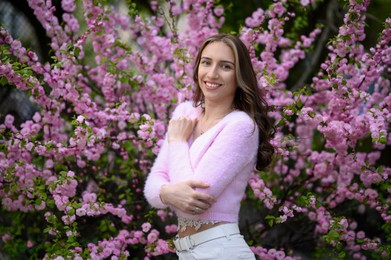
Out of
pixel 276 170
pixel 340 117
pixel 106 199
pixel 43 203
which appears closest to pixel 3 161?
pixel 43 203

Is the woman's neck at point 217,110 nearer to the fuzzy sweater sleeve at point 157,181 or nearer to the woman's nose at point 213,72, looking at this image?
the woman's nose at point 213,72

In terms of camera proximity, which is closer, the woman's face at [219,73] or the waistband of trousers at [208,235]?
the waistband of trousers at [208,235]

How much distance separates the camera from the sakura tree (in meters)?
3.06

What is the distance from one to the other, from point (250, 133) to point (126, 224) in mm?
1870

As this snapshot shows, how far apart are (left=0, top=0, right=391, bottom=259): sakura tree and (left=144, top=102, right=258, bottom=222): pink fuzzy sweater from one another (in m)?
0.61

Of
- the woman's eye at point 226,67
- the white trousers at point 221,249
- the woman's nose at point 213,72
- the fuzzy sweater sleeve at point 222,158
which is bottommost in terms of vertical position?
the white trousers at point 221,249

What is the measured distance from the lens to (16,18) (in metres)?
4.94

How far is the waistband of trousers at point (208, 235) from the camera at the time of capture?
2.25 m

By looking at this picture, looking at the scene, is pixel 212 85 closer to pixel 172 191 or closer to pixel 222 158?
pixel 222 158

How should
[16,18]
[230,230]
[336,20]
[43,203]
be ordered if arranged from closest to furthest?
1. [230,230]
2. [43,203]
3. [16,18]
4. [336,20]

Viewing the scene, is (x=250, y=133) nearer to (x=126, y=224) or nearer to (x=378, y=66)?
(x=378, y=66)

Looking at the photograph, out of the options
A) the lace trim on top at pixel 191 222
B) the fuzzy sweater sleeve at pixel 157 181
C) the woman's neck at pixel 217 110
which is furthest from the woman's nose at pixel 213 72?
the lace trim on top at pixel 191 222

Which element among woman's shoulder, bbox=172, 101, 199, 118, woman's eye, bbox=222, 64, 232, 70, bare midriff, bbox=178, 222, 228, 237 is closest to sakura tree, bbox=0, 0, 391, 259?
woman's shoulder, bbox=172, 101, 199, 118

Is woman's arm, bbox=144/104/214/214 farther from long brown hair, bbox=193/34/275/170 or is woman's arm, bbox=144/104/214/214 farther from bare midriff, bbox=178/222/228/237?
long brown hair, bbox=193/34/275/170
